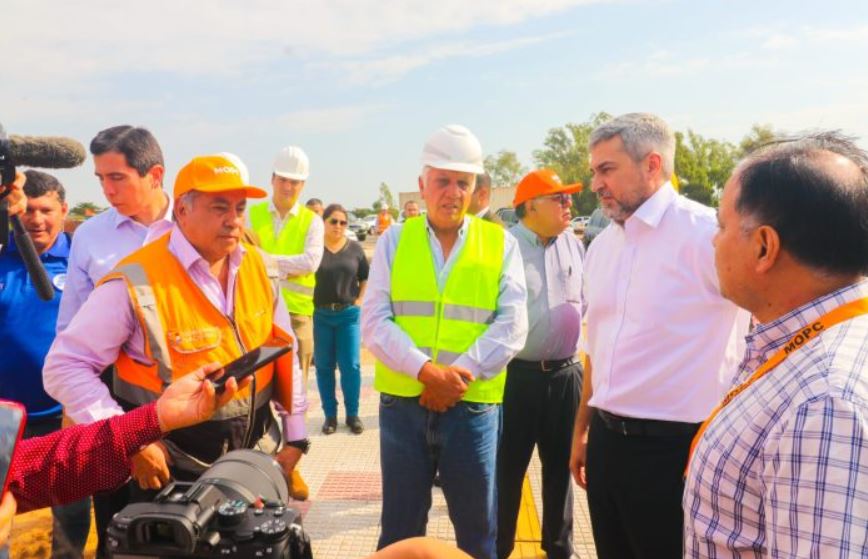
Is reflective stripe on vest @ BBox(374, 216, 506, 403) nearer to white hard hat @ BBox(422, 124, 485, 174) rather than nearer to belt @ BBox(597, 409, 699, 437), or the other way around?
white hard hat @ BBox(422, 124, 485, 174)

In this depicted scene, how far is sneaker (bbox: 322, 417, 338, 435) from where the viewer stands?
5.17 meters

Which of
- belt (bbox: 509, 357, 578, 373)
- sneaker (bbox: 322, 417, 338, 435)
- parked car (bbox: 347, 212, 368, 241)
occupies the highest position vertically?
belt (bbox: 509, 357, 578, 373)

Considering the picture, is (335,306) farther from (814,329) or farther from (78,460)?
(814,329)

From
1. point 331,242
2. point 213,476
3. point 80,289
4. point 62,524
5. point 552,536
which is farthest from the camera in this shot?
point 331,242

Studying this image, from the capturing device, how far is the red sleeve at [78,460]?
1460 millimetres

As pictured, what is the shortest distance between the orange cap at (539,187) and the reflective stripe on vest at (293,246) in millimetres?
2278

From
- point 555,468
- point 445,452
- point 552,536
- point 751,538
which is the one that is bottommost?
point 552,536

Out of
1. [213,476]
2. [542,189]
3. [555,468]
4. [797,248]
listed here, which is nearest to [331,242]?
[542,189]

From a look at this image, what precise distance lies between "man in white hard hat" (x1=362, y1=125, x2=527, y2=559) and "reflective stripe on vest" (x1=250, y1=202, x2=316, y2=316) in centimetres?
261

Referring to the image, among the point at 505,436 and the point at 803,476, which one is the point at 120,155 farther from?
the point at 803,476

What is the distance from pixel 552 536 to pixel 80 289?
256 centimetres

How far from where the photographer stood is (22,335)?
2916 millimetres

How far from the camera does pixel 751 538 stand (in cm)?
117

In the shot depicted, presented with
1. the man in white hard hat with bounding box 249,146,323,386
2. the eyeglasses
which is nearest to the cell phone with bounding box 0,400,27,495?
the eyeglasses
